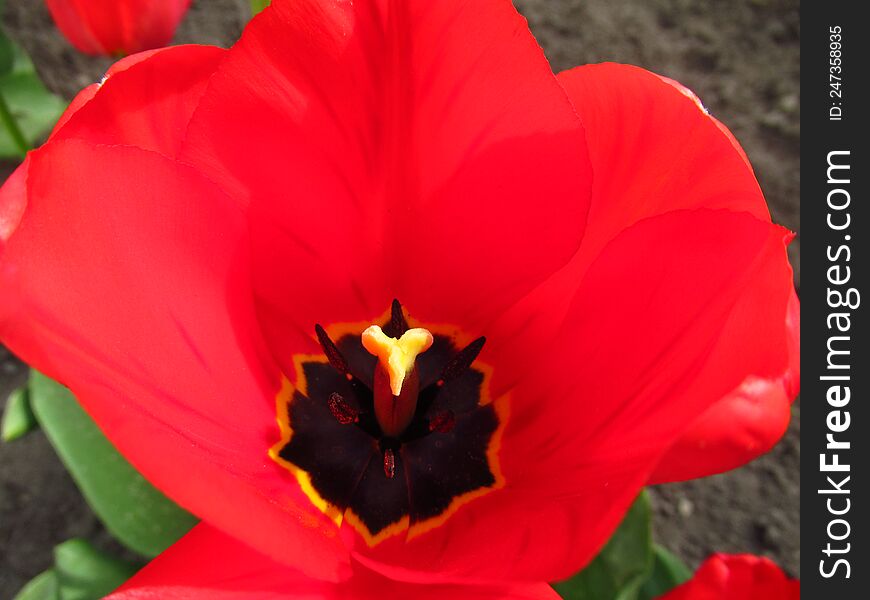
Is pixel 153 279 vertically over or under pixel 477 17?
under

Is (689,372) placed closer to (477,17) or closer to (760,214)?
(760,214)

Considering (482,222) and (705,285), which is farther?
(482,222)

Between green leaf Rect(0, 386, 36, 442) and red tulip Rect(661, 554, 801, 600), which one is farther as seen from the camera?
green leaf Rect(0, 386, 36, 442)

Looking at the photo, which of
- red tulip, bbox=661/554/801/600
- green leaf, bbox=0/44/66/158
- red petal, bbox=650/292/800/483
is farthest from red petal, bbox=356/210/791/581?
green leaf, bbox=0/44/66/158

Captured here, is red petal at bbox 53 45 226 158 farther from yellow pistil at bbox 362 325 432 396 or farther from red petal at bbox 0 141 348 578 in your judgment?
yellow pistil at bbox 362 325 432 396

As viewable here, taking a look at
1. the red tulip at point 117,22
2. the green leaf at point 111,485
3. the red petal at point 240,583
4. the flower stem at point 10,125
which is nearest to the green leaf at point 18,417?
the green leaf at point 111,485

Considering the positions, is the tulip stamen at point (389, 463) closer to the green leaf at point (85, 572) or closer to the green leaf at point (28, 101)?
the green leaf at point (85, 572)
